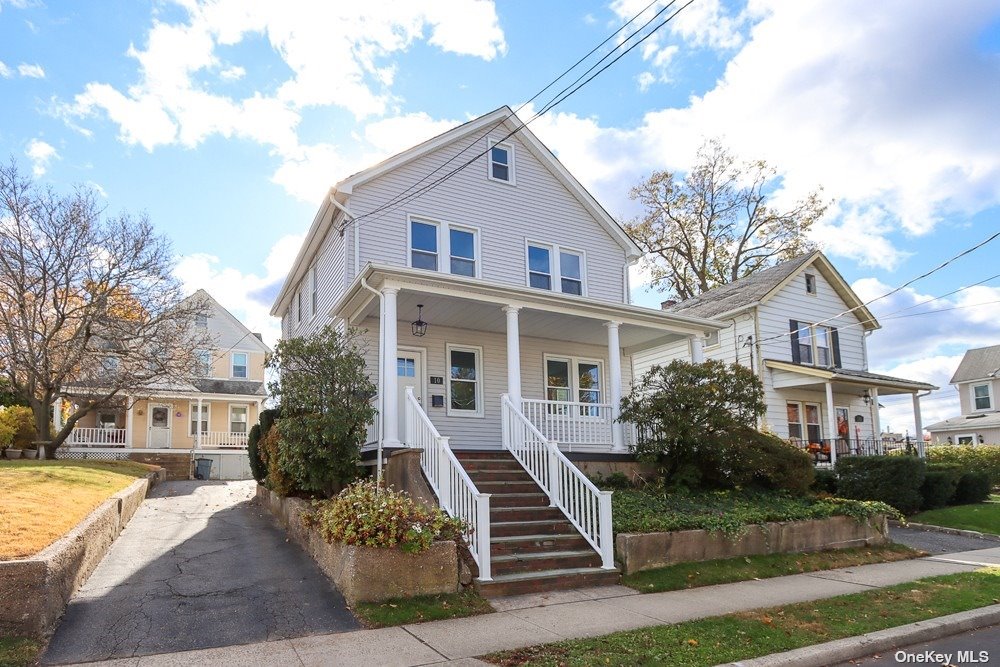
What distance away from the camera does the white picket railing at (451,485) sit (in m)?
8.05

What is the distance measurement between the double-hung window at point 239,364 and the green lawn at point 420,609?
95.5ft

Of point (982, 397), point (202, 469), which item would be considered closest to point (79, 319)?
point (202, 469)

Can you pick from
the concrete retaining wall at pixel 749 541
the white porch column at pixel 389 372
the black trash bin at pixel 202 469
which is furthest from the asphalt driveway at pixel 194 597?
the black trash bin at pixel 202 469

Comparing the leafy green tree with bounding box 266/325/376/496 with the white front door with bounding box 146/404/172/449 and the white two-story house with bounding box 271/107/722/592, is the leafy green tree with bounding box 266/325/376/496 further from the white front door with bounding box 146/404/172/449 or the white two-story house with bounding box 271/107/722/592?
the white front door with bounding box 146/404/172/449

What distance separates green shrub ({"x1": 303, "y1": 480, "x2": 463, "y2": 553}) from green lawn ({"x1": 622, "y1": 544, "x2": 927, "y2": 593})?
100 inches

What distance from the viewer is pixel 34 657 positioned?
536 centimetres

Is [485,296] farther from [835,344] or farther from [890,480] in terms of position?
[835,344]

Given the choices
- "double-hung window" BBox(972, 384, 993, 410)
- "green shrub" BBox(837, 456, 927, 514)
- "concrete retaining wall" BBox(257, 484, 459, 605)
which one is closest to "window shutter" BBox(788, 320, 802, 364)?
"green shrub" BBox(837, 456, 927, 514)

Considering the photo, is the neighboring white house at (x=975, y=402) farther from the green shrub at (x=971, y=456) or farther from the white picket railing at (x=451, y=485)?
the white picket railing at (x=451, y=485)

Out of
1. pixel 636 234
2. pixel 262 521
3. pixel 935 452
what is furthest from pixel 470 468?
pixel 636 234

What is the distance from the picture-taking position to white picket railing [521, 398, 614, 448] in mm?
12921

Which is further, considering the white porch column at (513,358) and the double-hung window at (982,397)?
the double-hung window at (982,397)

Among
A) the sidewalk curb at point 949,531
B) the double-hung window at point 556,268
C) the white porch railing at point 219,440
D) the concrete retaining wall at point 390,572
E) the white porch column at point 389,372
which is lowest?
the sidewalk curb at point 949,531

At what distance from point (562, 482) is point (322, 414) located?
3601 millimetres
